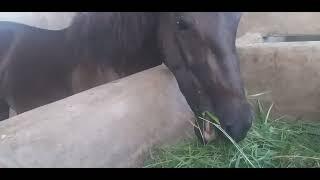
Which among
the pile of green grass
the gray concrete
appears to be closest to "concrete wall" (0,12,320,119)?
the pile of green grass

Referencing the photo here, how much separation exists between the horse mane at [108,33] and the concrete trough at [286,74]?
48 centimetres

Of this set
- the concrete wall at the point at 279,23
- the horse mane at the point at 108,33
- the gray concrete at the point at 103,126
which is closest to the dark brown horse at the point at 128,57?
the horse mane at the point at 108,33

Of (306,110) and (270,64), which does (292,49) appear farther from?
(306,110)

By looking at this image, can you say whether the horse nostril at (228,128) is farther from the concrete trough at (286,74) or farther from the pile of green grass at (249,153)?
the concrete trough at (286,74)

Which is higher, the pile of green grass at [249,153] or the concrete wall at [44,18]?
the concrete wall at [44,18]

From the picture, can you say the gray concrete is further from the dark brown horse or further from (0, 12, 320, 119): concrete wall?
(0, 12, 320, 119): concrete wall

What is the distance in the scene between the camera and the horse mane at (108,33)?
203 cm

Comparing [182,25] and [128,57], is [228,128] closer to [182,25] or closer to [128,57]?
[182,25]

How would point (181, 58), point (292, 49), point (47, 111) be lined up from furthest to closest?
1. point (292, 49)
2. point (181, 58)
3. point (47, 111)

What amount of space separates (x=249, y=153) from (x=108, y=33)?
32.7 inches
